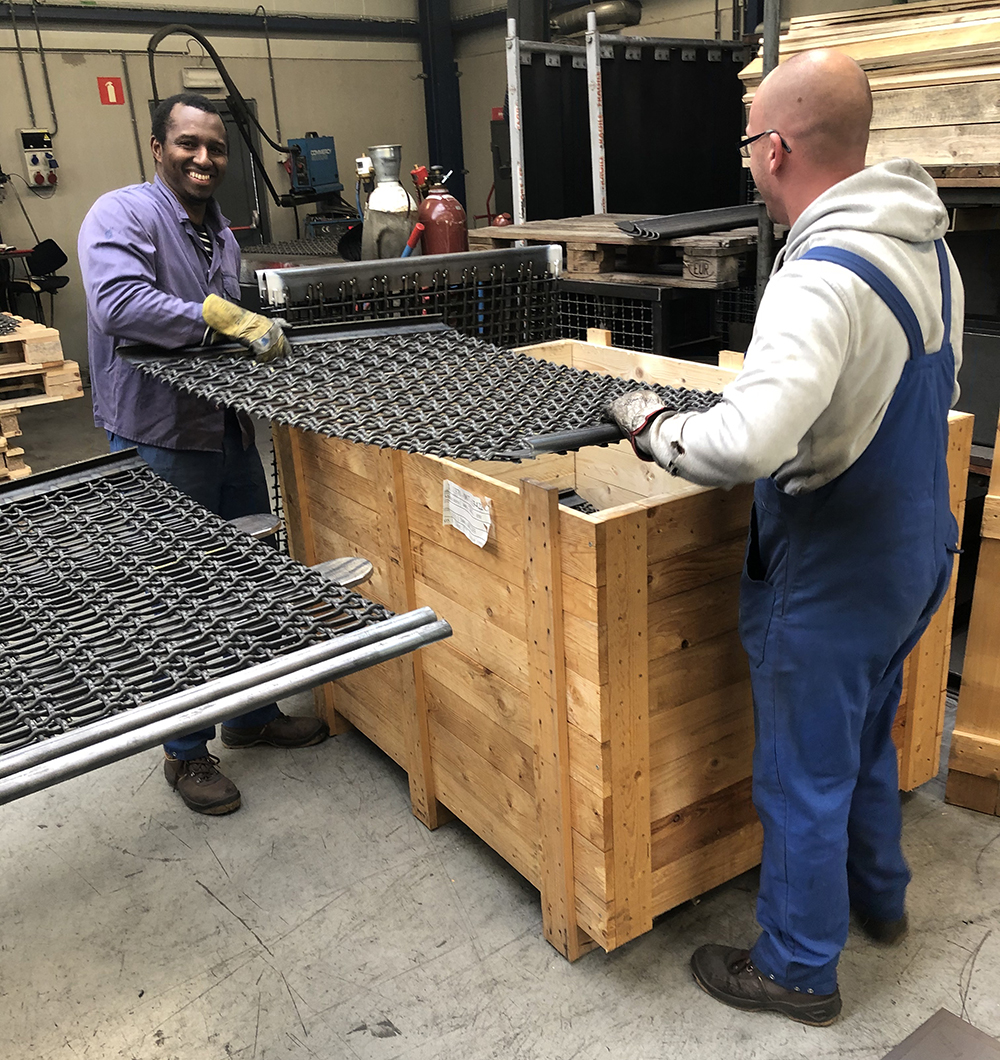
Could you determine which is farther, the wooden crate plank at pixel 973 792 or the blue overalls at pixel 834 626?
the wooden crate plank at pixel 973 792

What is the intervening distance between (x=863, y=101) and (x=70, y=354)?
8.15 meters

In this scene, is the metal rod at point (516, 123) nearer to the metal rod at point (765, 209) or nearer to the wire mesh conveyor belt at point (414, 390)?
the metal rod at point (765, 209)

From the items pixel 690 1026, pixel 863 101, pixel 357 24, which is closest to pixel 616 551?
pixel 863 101

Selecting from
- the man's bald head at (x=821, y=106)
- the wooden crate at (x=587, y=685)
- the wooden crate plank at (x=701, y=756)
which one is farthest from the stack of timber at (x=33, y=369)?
the man's bald head at (x=821, y=106)

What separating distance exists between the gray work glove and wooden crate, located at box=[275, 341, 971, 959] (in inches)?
5.2

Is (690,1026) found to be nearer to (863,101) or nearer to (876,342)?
(876,342)

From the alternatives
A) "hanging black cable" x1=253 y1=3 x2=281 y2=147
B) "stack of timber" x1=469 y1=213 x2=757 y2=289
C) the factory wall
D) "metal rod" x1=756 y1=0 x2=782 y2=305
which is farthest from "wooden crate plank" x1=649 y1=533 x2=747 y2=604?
"hanging black cable" x1=253 y1=3 x2=281 y2=147

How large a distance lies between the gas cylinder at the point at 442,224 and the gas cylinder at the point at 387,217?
76 mm

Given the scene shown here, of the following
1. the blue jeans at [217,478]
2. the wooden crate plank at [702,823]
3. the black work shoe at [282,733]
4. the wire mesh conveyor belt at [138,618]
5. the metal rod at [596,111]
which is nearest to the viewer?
the wire mesh conveyor belt at [138,618]

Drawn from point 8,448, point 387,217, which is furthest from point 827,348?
point 8,448

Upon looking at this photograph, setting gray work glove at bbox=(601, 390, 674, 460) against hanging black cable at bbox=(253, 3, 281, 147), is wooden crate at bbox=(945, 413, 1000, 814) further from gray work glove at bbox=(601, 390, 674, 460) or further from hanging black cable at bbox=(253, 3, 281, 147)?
hanging black cable at bbox=(253, 3, 281, 147)

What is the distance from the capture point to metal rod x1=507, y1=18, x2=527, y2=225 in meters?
→ 4.00

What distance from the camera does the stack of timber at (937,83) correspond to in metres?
2.47

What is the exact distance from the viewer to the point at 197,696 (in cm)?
96
